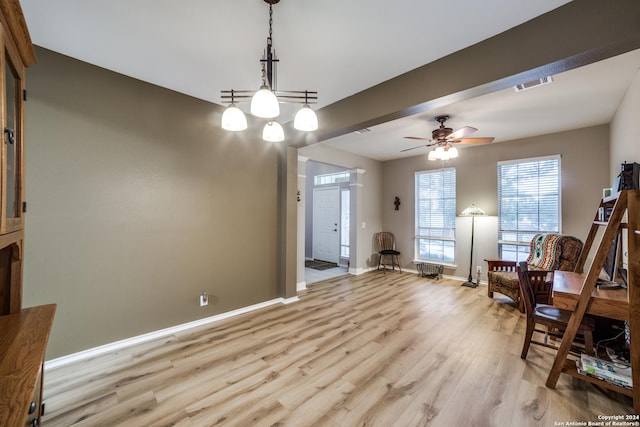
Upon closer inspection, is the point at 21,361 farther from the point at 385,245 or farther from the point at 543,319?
the point at 385,245

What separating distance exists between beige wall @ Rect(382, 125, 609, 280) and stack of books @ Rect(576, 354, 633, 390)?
302 cm

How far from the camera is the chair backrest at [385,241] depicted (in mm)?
6375

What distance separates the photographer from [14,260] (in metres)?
1.47

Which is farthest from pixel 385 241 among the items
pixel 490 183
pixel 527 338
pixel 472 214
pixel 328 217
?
pixel 527 338

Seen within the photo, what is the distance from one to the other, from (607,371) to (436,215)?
404 centimetres

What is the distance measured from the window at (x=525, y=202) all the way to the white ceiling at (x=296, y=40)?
4.78 ft

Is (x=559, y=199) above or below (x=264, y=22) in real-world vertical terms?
below

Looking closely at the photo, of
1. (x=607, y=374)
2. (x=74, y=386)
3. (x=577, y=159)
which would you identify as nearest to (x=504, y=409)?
(x=607, y=374)

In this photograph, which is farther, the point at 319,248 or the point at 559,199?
the point at 319,248

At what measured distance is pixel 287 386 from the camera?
203 cm

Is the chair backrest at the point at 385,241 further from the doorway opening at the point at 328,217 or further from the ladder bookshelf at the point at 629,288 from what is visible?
the ladder bookshelf at the point at 629,288

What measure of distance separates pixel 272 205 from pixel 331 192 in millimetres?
3455

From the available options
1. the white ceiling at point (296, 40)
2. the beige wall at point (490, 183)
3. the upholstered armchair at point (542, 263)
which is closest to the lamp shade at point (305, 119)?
the white ceiling at point (296, 40)

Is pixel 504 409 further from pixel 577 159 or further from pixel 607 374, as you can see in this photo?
pixel 577 159
